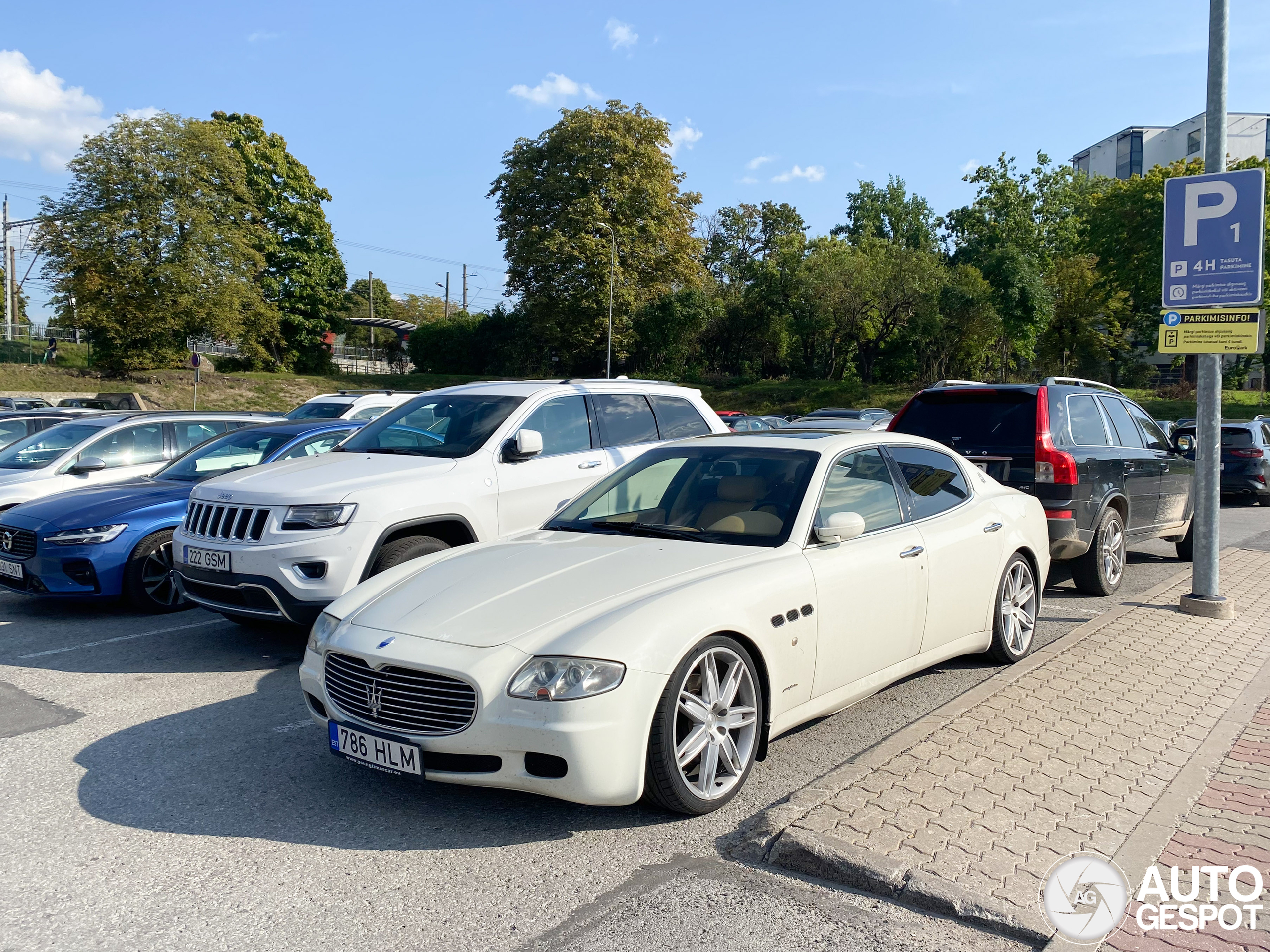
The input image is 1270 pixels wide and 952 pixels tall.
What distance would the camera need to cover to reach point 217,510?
6.53 meters

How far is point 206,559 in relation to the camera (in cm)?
633

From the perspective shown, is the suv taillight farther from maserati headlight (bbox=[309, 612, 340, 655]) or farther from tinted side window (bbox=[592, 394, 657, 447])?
maserati headlight (bbox=[309, 612, 340, 655])

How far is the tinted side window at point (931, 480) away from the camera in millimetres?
→ 5551

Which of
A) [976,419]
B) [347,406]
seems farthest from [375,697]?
[347,406]

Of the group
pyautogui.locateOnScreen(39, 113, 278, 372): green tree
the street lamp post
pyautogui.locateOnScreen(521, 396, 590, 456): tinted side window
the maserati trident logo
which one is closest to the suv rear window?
pyautogui.locateOnScreen(521, 396, 590, 456): tinted side window

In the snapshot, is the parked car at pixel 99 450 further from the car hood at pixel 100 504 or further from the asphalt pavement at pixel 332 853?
the asphalt pavement at pixel 332 853

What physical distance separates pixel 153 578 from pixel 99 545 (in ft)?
1.60

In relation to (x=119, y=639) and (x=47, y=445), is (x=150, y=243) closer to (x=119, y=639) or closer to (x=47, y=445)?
(x=47, y=445)

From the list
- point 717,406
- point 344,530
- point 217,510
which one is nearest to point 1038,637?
point 344,530

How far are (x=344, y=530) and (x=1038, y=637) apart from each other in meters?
4.99

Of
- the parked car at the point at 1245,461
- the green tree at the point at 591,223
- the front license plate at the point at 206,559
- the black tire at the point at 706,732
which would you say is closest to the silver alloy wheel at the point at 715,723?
the black tire at the point at 706,732

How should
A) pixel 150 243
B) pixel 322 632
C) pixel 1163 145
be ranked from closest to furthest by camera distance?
pixel 322 632, pixel 150 243, pixel 1163 145

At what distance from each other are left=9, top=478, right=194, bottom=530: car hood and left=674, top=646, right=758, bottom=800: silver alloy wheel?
18.8 ft

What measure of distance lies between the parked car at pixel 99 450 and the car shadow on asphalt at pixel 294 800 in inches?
234
